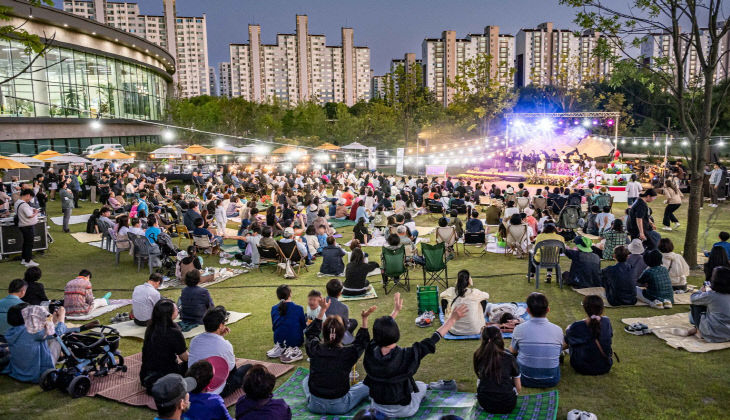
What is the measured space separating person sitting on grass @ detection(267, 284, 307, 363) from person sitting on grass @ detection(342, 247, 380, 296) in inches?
90.9

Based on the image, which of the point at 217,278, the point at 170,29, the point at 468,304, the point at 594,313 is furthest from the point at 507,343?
the point at 170,29

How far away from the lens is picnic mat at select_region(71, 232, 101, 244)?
15000mm

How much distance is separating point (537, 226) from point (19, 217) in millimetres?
12262

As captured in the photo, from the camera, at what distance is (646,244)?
10352 mm

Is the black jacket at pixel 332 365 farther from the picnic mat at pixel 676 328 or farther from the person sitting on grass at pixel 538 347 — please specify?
the picnic mat at pixel 676 328

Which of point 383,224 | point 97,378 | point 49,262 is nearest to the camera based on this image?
point 97,378

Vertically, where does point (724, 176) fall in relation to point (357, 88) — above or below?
below

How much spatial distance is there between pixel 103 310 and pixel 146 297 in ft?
6.01

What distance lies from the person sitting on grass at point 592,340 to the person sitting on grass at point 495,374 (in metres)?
1.34

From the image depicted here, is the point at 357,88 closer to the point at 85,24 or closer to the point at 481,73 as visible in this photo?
the point at 481,73

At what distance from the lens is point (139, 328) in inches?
310

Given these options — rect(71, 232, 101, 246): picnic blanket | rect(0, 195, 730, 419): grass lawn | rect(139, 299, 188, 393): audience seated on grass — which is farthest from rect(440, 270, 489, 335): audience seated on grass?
rect(71, 232, 101, 246): picnic blanket

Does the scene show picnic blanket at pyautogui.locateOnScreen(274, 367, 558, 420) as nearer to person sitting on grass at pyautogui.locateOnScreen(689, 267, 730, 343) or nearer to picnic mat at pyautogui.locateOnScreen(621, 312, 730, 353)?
picnic mat at pyautogui.locateOnScreen(621, 312, 730, 353)

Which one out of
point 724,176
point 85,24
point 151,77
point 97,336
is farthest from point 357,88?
point 97,336
